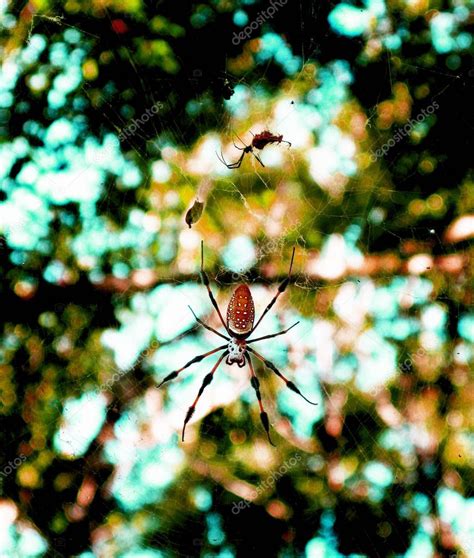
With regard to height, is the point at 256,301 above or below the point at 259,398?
above

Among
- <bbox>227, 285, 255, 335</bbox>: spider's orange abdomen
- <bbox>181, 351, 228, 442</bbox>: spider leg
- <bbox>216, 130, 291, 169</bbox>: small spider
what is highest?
<bbox>216, 130, 291, 169</bbox>: small spider

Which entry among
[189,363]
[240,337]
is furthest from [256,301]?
[189,363]

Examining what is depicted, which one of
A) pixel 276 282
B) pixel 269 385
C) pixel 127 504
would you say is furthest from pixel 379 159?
pixel 127 504

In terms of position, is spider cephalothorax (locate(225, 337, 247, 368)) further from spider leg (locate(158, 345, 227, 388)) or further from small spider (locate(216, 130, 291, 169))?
small spider (locate(216, 130, 291, 169))

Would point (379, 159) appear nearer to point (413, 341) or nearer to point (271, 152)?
point (271, 152)

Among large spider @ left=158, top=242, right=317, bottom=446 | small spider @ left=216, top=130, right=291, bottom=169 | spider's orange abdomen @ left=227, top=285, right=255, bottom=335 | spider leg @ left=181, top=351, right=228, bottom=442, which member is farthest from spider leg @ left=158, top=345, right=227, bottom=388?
small spider @ left=216, top=130, right=291, bottom=169

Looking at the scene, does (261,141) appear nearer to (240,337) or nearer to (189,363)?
(240,337)

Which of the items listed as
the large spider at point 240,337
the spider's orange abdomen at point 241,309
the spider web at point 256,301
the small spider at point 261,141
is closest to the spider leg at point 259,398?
the large spider at point 240,337
